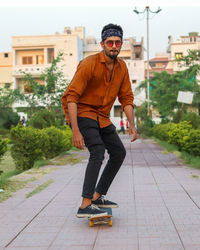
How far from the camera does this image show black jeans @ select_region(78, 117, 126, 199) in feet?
14.3

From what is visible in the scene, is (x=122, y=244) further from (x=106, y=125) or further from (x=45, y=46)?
(x=45, y=46)

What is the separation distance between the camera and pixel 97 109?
4.61 meters

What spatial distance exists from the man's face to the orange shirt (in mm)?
59

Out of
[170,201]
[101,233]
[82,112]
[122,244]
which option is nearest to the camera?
[122,244]

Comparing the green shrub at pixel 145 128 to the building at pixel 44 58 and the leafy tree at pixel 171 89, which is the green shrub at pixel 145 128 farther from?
the building at pixel 44 58

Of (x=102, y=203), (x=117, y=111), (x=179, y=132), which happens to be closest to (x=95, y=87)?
(x=102, y=203)

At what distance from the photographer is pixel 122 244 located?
12.0 ft

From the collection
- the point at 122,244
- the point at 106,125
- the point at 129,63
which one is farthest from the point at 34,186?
the point at 129,63

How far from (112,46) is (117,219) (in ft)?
5.90

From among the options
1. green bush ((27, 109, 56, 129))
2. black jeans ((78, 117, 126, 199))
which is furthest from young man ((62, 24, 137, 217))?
green bush ((27, 109, 56, 129))

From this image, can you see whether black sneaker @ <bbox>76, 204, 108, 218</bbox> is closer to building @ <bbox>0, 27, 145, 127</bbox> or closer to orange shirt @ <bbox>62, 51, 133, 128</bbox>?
orange shirt @ <bbox>62, 51, 133, 128</bbox>

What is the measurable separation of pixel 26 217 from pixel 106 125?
1.35 meters

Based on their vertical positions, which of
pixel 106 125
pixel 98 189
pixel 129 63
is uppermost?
pixel 129 63

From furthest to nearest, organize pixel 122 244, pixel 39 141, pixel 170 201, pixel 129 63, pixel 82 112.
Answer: pixel 129 63
pixel 39 141
pixel 170 201
pixel 82 112
pixel 122 244
